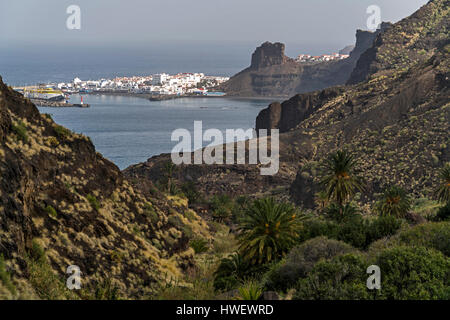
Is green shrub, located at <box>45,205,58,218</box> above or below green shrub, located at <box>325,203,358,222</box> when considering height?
above

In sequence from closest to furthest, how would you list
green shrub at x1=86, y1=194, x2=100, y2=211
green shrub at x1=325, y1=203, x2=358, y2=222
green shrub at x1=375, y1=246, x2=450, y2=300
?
green shrub at x1=375, y1=246, x2=450, y2=300
green shrub at x1=86, y1=194, x2=100, y2=211
green shrub at x1=325, y1=203, x2=358, y2=222

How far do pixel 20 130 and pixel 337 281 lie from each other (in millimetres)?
17737

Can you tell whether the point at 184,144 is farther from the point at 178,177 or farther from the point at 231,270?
the point at 231,270

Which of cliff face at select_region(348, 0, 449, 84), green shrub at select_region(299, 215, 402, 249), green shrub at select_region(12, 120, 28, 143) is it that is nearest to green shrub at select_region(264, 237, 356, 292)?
green shrub at select_region(299, 215, 402, 249)

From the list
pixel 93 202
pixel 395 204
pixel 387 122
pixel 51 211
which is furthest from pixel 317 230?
pixel 387 122

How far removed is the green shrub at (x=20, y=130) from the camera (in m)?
26.5

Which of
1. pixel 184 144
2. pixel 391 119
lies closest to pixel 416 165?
pixel 391 119

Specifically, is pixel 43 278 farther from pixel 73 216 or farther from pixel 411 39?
pixel 411 39

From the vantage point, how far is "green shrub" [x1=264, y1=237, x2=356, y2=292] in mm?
22302

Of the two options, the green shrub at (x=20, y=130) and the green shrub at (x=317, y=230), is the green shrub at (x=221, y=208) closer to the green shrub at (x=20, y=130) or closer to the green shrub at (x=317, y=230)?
the green shrub at (x=317, y=230)

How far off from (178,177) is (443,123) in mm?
47424

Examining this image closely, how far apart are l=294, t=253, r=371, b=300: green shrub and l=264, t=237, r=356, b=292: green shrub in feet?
5.89

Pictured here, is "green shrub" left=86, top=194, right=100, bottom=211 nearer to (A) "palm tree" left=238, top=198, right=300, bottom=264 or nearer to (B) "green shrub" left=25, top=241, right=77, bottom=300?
(B) "green shrub" left=25, top=241, right=77, bottom=300

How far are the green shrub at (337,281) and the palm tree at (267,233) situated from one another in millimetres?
8152
